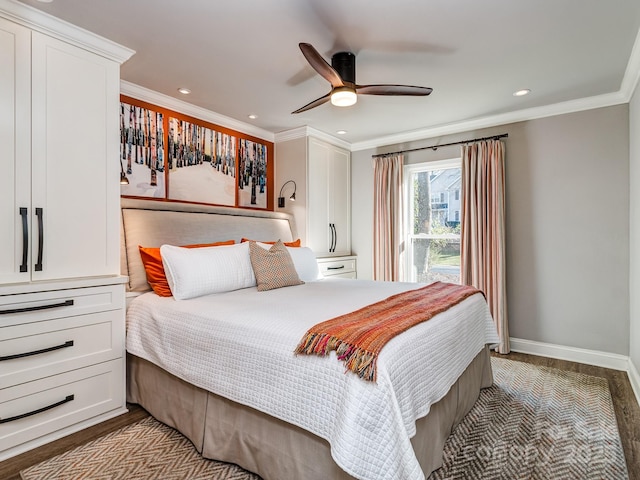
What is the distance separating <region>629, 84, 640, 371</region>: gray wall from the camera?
8.91 feet

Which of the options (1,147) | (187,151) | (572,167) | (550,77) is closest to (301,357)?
(1,147)

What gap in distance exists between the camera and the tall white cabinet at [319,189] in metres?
4.20

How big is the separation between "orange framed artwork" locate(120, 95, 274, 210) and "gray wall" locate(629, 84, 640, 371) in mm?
3530

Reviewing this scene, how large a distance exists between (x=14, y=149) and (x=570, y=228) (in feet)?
14.5

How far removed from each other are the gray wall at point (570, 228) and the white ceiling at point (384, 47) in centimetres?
33

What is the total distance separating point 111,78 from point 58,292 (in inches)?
56.5

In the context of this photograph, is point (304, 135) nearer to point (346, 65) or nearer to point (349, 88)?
point (346, 65)

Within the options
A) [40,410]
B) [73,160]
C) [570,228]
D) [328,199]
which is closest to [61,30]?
[73,160]

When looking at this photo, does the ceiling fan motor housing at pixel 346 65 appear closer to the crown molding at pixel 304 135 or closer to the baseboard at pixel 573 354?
the crown molding at pixel 304 135

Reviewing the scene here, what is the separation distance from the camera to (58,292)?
2047mm

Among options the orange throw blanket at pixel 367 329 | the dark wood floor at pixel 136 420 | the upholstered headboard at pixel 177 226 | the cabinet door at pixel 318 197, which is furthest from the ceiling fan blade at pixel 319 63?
the dark wood floor at pixel 136 420

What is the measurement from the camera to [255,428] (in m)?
1.70

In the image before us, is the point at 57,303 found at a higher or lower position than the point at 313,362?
higher

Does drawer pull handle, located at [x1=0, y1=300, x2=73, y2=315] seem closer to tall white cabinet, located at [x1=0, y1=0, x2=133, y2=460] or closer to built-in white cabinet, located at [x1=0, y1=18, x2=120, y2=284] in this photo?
tall white cabinet, located at [x1=0, y1=0, x2=133, y2=460]
